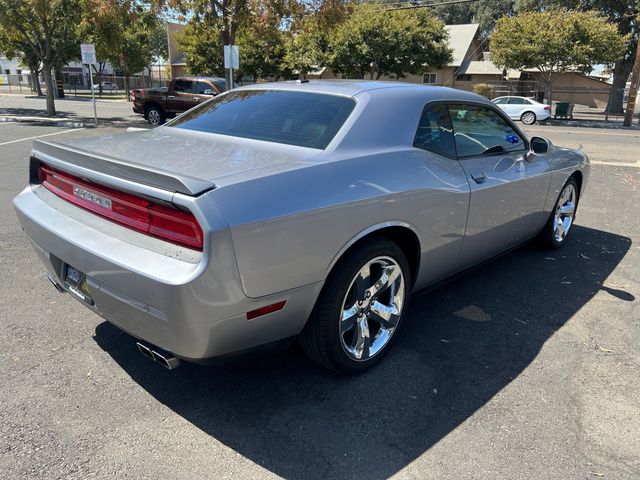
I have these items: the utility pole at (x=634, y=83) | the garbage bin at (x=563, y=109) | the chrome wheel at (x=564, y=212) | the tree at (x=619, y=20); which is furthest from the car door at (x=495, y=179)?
the tree at (x=619, y=20)

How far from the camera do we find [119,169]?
2512mm

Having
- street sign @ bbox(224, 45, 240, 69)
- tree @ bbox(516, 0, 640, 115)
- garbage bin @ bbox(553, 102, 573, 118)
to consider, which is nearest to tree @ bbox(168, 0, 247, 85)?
street sign @ bbox(224, 45, 240, 69)

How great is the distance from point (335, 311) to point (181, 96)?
1798 centimetres

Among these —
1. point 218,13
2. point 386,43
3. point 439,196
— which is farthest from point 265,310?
point 386,43

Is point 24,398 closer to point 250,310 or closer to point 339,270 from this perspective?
point 250,310

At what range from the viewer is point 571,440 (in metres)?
2.62

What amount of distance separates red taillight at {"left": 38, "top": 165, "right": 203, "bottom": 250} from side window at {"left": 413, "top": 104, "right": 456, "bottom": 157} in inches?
66.0

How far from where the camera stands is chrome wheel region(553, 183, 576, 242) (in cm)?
531

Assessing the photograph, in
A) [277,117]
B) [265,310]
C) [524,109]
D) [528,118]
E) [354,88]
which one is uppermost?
[354,88]

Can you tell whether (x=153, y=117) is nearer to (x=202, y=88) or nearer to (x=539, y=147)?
(x=202, y=88)

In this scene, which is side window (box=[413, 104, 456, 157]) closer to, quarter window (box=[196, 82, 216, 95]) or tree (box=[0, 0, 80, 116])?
quarter window (box=[196, 82, 216, 95])

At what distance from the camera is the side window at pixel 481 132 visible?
12.4ft

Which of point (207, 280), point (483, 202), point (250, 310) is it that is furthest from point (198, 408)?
point (483, 202)

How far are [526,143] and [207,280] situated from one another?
344cm
